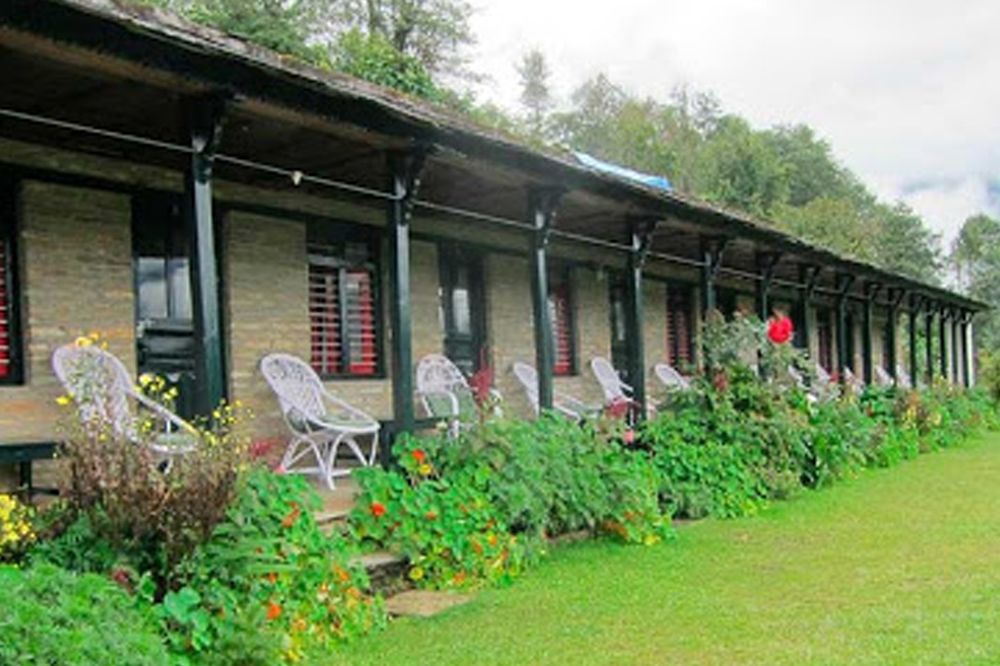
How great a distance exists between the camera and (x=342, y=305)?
1012 centimetres

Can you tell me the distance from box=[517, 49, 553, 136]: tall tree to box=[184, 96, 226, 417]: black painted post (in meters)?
50.9

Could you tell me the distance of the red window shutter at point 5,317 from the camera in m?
7.26

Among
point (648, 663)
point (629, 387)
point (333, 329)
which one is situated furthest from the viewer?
point (629, 387)

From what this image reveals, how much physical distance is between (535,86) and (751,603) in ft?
176

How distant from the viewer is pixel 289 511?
5.37m

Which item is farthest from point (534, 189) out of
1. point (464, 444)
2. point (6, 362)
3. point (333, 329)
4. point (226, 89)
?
point (6, 362)

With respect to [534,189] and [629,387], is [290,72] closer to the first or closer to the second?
[534,189]

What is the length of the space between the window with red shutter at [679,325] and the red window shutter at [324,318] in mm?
7499

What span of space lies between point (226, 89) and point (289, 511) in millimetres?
2417

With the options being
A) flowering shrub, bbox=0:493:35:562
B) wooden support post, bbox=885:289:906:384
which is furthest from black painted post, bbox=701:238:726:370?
wooden support post, bbox=885:289:906:384

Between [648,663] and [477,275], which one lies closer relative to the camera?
[648,663]

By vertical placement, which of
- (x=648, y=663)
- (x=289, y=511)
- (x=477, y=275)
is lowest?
(x=648, y=663)

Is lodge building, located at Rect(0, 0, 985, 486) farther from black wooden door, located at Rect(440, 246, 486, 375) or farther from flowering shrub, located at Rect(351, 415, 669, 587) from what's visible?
flowering shrub, located at Rect(351, 415, 669, 587)

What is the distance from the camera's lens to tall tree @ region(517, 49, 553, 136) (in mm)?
56875
